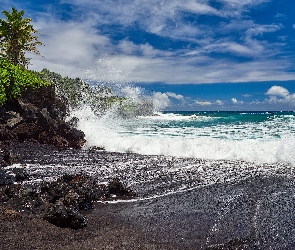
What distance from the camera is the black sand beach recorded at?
549 cm

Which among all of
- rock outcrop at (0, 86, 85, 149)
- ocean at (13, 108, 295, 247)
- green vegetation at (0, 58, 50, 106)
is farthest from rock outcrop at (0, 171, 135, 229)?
green vegetation at (0, 58, 50, 106)

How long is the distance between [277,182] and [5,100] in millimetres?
15080

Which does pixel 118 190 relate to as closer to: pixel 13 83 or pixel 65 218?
pixel 65 218

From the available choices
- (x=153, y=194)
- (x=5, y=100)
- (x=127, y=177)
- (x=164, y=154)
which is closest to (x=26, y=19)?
(x=5, y=100)

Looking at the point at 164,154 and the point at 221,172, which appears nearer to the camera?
the point at 221,172

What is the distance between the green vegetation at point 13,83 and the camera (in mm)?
18141

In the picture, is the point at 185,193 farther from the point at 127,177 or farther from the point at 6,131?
the point at 6,131

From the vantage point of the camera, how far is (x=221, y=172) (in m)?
11.7

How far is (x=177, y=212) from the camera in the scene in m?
7.22

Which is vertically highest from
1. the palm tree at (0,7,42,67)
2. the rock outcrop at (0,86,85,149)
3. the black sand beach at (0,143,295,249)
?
the palm tree at (0,7,42,67)

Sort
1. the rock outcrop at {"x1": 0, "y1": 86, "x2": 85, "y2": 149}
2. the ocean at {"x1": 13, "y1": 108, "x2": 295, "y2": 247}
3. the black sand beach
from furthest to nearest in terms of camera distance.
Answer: the rock outcrop at {"x1": 0, "y1": 86, "x2": 85, "y2": 149}, the ocean at {"x1": 13, "y1": 108, "x2": 295, "y2": 247}, the black sand beach

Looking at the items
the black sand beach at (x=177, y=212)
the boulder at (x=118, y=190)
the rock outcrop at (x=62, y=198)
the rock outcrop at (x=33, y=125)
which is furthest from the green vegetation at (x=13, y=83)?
the boulder at (x=118, y=190)

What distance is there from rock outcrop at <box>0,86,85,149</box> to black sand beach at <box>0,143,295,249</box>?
4.32 meters

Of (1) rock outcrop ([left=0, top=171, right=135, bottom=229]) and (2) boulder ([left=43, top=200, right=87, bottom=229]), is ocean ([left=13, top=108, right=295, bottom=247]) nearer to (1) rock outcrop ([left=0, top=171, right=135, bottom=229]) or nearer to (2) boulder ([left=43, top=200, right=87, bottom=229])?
(1) rock outcrop ([left=0, top=171, right=135, bottom=229])
